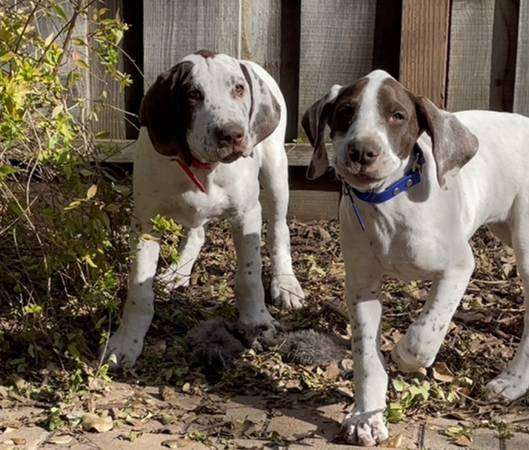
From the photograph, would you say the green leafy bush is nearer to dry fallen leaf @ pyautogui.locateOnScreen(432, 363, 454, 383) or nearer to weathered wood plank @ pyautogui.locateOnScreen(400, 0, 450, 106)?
dry fallen leaf @ pyautogui.locateOnScreen(432, 363, 454, 383)

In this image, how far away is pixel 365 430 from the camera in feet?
12.8

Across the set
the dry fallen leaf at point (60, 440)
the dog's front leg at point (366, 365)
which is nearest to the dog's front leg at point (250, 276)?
the dog's front leg at point (366, 365)

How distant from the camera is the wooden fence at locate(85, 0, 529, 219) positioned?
20.7ft

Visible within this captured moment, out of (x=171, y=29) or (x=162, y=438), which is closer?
(x=162, y=438)

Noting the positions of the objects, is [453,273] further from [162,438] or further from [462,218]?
[162,438]

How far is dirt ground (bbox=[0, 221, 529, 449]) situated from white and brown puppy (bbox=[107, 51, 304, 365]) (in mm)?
232

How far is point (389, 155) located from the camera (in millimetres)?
3676

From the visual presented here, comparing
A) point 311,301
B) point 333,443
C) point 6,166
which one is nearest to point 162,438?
point 333,443

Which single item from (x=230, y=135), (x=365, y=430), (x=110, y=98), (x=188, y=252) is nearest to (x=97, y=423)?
(x=365, y=430)

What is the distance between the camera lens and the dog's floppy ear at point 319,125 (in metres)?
3.95

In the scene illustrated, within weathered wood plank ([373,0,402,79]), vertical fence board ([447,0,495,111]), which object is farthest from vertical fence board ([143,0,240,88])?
vertical fence board ([447,0,495,111])

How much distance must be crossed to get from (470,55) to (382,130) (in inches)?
112

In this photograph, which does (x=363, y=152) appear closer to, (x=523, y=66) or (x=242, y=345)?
(x=242, y=345)

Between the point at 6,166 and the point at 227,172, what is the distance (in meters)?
1.04
